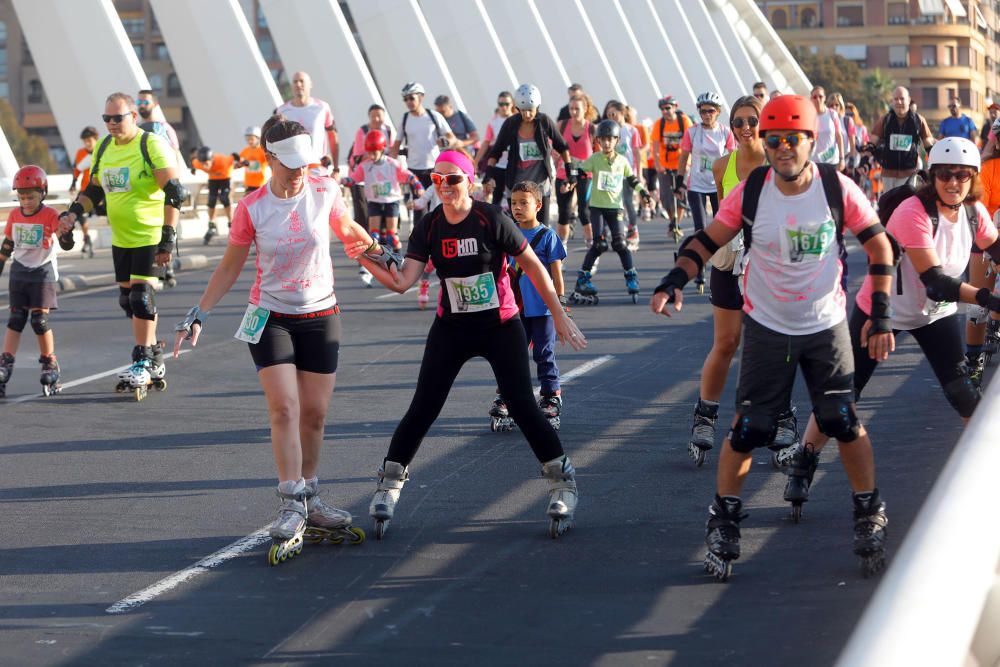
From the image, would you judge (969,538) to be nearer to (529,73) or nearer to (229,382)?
(229,382)

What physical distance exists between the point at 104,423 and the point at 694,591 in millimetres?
5595

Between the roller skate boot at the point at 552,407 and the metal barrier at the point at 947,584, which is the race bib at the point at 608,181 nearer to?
the roller skate boot at the point at 552,407

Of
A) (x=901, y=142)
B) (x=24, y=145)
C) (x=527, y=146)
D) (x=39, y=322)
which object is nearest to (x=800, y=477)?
(x=39, y=322)

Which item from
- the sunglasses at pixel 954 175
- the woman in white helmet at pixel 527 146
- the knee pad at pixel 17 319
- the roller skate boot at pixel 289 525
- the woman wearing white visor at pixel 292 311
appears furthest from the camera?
the woman in white helmet at pixel 527 146

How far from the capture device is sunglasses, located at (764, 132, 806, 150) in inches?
265

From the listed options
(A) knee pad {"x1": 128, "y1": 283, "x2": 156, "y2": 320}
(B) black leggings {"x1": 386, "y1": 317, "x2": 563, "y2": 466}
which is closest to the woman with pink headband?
(B) black leggings {"x1": 386, "y1": 317, "x2": 563, "y2": 466}

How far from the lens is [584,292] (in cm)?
1759

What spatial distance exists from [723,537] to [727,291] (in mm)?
2555

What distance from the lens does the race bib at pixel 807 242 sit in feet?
22.2

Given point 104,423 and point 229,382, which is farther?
point 229,382

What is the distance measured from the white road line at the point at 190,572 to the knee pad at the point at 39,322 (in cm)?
508

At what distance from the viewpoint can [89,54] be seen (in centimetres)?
2958

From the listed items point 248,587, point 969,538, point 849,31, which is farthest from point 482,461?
point 849,31

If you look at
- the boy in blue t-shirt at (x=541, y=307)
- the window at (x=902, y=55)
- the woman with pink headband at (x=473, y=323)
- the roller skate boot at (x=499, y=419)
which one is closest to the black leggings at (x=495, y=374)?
the woman with pink headband at (x=473, y=323)
